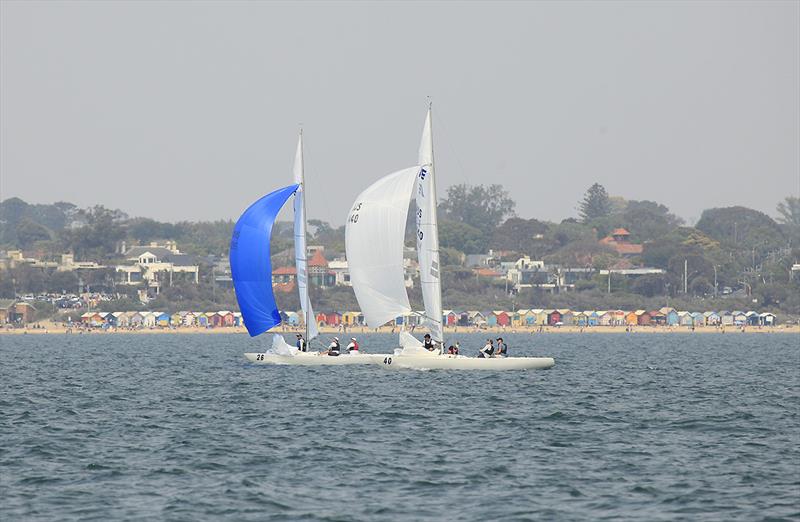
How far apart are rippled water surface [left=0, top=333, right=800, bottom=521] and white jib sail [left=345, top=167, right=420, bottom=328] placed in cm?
272

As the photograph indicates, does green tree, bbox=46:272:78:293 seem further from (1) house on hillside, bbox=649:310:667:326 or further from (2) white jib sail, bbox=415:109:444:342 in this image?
(2) white jib sail, bbox=415:109:444:342

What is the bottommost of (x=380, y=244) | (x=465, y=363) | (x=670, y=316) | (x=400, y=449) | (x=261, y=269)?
(x=400, y=449)

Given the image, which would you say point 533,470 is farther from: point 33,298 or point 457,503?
point 33,298

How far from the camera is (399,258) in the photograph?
5119 centimetres

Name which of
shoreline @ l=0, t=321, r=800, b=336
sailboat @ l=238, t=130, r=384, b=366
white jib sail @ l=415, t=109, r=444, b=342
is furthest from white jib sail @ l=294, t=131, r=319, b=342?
shoreline @ l=0, t=321, r=800, b=336

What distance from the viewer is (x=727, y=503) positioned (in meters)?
23.2

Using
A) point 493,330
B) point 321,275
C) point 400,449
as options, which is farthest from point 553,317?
point 400,449

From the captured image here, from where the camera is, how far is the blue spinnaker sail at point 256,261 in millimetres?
55969

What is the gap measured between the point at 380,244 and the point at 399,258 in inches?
41.7

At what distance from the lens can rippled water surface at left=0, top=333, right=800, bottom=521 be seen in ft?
75.9

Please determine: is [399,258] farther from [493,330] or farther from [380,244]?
[493,330]


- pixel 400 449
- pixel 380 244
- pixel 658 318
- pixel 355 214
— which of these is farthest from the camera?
pixel 658 318

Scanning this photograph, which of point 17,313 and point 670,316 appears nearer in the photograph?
point 670,316

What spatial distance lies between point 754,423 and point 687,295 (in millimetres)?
144986
